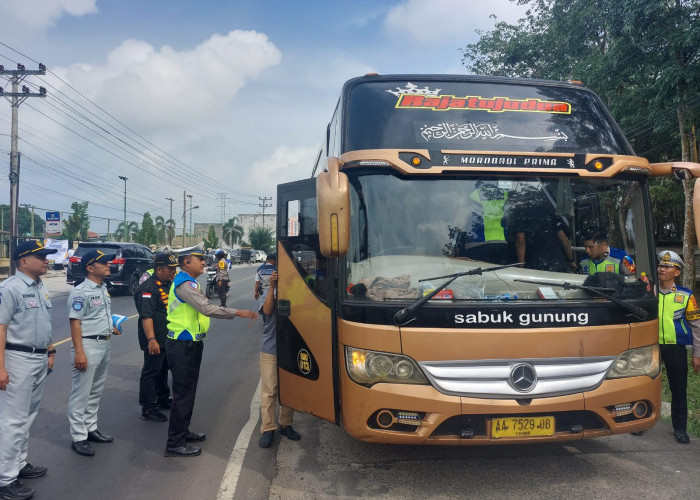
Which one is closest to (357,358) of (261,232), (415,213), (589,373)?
(415,213)

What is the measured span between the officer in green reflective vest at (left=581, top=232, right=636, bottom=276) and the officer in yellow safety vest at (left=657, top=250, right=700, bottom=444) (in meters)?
1.30

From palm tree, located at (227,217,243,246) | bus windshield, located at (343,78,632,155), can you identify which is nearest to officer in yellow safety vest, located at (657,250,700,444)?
bus windshield, located at (343,78,632,155)

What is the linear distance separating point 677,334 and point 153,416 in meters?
5.25

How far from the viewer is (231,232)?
92812 mm

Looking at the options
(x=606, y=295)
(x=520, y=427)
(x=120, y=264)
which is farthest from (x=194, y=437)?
(x=120, y=264)

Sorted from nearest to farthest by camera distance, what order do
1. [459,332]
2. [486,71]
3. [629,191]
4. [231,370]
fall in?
[459,332] → [629,191] → [231,370] → [486,71]

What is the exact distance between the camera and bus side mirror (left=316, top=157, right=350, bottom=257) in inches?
138

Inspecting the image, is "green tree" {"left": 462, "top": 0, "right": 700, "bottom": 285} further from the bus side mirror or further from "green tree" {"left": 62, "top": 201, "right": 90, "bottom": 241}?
"green tree" {"left": 62, "top": 201, "right": 90, "bottom": 241}

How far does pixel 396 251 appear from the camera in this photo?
3.85 meters

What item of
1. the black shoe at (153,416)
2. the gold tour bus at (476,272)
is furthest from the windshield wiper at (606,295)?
the black shoe at (153,416)

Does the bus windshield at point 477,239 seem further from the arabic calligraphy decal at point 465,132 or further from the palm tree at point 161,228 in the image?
the palm tree at point 161,228

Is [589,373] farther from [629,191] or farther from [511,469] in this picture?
[629,191]

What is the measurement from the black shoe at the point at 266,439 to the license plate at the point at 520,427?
7.22ft

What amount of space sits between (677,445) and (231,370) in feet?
19.2
